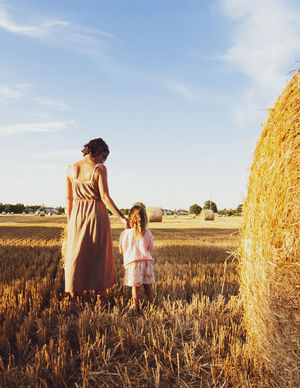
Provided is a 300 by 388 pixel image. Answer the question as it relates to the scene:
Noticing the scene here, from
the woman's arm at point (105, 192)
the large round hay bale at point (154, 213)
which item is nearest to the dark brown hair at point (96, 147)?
the woman's arm at point (105, 192)

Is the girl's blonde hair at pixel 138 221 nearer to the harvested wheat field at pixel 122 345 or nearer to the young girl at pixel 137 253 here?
the young girl at pixel 137 253

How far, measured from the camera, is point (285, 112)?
103 inches

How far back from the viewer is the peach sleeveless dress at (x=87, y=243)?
4.00 m

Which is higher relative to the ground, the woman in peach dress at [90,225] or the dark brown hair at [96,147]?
the dark brown hair at [96,147]

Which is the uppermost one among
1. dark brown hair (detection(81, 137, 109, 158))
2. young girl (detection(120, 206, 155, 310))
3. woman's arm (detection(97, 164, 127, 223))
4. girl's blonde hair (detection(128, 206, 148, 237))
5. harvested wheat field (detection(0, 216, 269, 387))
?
dark brown hair (detection(81, 137, 109, 158))

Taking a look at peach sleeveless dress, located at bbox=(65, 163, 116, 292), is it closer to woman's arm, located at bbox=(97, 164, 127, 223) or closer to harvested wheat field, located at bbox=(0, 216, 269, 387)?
woman's arm, located at bbox=(97, 164, 127, 223)

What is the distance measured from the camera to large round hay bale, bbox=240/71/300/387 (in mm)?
2481

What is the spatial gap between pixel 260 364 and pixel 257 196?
1.39m

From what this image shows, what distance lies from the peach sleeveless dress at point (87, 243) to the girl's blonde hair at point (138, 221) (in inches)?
15.4

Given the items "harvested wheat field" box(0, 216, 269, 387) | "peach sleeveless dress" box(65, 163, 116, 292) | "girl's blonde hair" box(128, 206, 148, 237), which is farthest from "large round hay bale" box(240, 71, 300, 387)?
"peach sleeveless dress" box(65, 163, 116, 292)

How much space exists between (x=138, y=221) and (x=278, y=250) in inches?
70.8

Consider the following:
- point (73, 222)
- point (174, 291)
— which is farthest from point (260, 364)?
point (73, 222)

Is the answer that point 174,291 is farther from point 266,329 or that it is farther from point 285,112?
point 285,112

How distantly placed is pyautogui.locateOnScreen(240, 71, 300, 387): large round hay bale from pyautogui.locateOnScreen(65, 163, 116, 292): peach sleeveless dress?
1.97m
